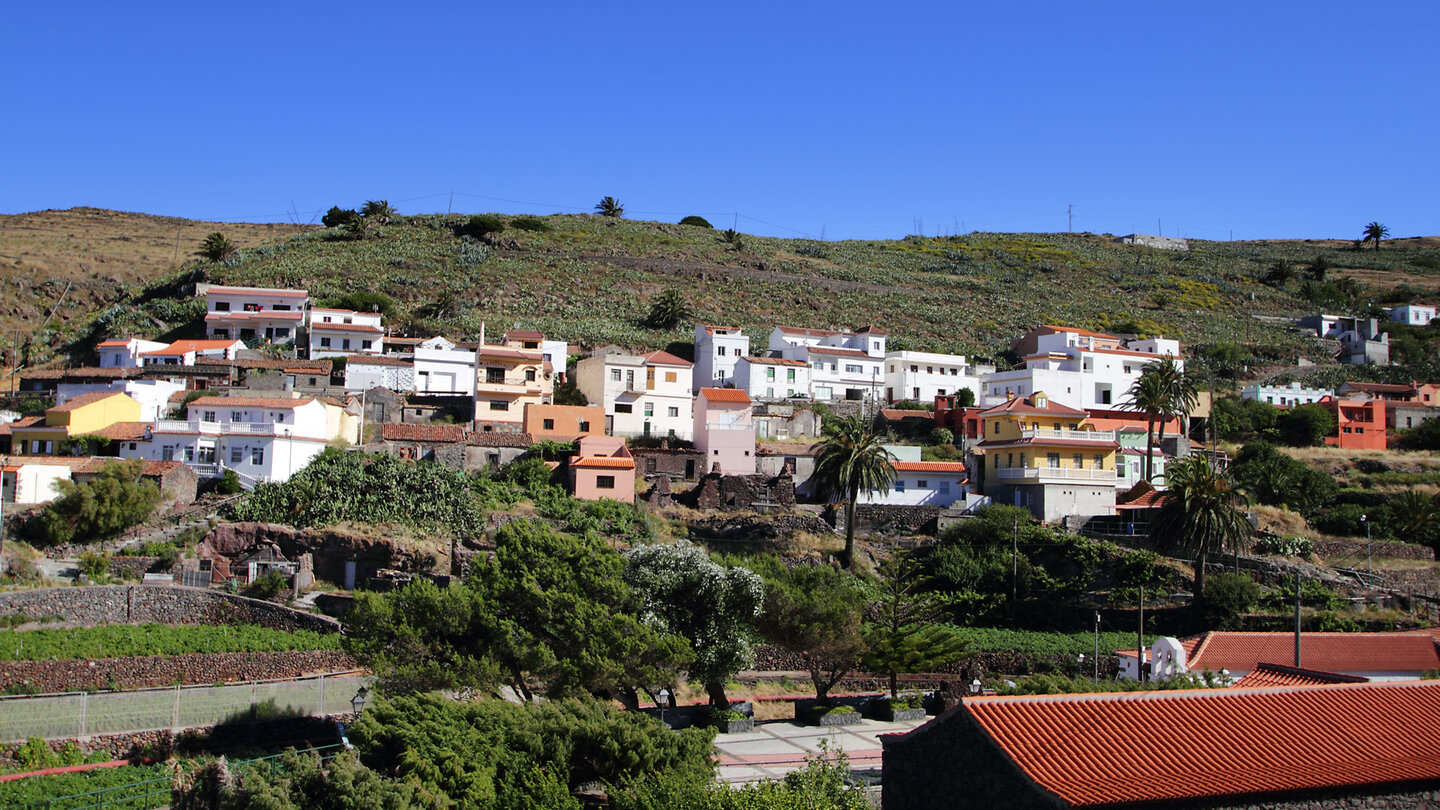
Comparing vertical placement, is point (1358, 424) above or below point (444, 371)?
below

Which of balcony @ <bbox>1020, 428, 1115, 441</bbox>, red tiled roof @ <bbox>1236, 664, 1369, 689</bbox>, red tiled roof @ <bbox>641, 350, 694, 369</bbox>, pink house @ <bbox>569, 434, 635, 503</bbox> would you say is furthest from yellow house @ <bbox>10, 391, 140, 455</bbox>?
red tiled roof @ <bbox>1236, 664, 1369, 689</bbox>

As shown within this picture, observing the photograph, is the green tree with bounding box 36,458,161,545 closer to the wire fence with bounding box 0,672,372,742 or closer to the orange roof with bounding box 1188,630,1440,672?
the wire fence with bounding box 0,672,372,742

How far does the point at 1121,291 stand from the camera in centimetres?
12712

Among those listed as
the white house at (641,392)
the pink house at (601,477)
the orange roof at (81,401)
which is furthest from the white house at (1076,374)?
the orange roof at (81,401)

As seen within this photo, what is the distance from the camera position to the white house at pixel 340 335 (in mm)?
67688

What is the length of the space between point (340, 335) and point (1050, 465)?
138 feet

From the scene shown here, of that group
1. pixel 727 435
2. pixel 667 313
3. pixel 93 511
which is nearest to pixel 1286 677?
pixel 727 435

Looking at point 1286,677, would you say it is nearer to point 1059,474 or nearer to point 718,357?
point 1059,474

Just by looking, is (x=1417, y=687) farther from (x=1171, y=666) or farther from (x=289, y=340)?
(x=289, y=340)

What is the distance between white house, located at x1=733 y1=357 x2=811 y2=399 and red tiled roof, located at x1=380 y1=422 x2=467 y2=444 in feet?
69.8

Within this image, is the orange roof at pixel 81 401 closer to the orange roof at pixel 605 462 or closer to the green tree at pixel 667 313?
the orange roof at pixel 605 462

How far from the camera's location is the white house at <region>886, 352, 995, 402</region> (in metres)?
76.9

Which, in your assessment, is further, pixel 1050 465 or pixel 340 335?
pixel 340 335

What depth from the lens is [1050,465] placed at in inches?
2201
